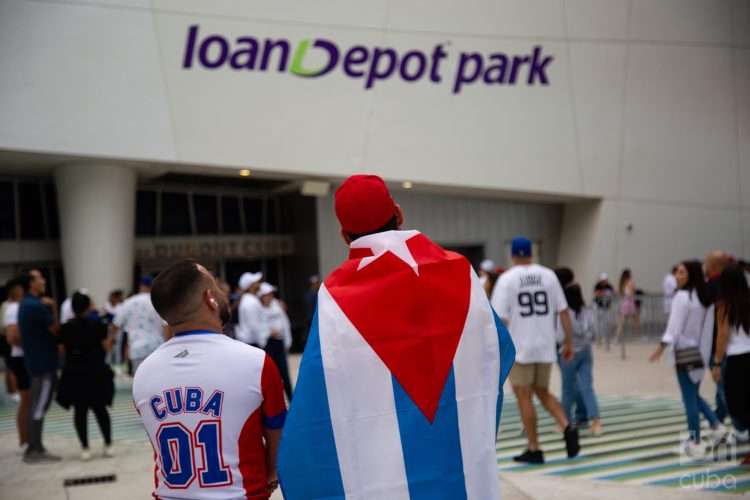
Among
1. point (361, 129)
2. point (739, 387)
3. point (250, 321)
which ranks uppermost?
→ point (361, 129)

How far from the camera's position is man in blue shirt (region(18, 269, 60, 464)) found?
350 inches

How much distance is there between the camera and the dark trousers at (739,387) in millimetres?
6891

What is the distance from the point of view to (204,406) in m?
2.82

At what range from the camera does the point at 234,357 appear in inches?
112

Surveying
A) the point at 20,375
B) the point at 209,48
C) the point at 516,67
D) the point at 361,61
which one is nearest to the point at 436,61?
the point at 361,61

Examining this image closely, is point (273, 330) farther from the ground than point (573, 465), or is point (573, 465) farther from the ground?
point (273, 330)

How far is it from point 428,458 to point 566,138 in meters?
20.4

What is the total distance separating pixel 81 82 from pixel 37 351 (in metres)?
9.77

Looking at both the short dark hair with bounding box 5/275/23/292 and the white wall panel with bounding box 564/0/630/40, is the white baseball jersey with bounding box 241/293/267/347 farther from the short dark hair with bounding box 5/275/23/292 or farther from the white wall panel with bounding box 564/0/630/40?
the white wall panel with bounding box 564/0/630/40

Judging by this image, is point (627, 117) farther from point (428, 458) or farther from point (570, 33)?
point (428, 458)

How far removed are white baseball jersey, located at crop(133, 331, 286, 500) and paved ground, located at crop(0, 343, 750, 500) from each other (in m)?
3.89

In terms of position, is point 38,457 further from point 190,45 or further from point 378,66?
point 378,66

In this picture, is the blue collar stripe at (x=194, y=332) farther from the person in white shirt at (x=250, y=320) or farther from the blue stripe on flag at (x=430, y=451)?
the person in white shirt at (x=250, y=320)

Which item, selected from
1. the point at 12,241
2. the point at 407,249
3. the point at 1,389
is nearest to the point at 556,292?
the point at 407,249
